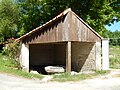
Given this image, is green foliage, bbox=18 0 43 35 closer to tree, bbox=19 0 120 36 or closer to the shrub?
tree, bbox=19 0 120 36

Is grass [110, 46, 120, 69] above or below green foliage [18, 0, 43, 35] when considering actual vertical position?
below

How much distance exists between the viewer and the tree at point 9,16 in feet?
131

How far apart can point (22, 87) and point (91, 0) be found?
713 inches

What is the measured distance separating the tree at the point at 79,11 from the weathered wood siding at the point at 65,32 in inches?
316

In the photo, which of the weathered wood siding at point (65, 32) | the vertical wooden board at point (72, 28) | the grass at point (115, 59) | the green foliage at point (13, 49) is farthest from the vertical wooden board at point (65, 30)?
the grass at point (115, 59)

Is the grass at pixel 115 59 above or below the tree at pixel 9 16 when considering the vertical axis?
below

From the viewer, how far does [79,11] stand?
102 ft

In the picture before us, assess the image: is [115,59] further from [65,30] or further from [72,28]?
[65,30]

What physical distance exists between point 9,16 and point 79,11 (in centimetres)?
1337

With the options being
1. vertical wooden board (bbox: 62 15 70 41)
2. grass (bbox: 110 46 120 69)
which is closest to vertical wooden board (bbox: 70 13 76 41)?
vertical wooden board (bbox: 62 15 70 41)

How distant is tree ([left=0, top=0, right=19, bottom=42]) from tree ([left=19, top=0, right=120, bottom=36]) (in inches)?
202

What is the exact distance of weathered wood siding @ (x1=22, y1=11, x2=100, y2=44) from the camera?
20.1 metres

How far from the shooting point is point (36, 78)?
18.4m

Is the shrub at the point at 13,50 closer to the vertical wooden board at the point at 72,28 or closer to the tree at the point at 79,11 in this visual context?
the vertical wooden board at the point at 72,28
